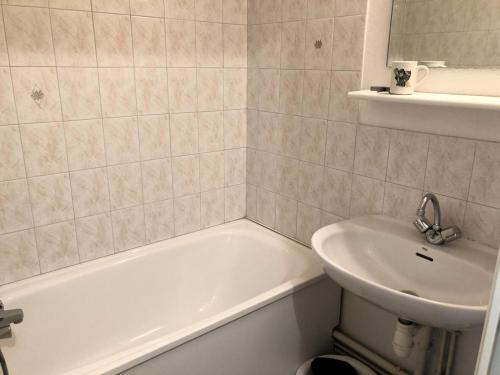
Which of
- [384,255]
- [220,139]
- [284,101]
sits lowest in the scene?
[384,255]

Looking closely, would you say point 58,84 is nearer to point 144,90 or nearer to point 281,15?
point 144,90

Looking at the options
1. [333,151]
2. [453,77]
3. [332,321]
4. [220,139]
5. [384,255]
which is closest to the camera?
[453,77]

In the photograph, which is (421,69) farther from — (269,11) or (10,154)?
(10,154)

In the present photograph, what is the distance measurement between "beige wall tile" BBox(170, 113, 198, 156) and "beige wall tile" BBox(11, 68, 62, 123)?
→ 21.2 inches

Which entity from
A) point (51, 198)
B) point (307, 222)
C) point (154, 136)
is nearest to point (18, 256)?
point (51, 198)

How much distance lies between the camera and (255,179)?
234 centimetres

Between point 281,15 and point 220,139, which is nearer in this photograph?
point 281,15

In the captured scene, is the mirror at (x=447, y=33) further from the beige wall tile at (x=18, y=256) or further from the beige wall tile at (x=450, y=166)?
the beige wall tile at (x=18, y=256)

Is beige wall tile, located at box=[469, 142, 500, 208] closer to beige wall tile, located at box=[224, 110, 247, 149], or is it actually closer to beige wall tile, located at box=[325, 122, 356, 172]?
beige wall tile, located at box=[325, 122, 356, 172]

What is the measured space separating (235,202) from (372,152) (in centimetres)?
95

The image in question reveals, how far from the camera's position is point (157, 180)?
81.3 inches

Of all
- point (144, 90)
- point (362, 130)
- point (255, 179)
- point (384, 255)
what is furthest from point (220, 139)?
point (384, 255)

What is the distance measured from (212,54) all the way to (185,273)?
1.15 m

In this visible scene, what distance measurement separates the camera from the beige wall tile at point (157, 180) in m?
2.02
